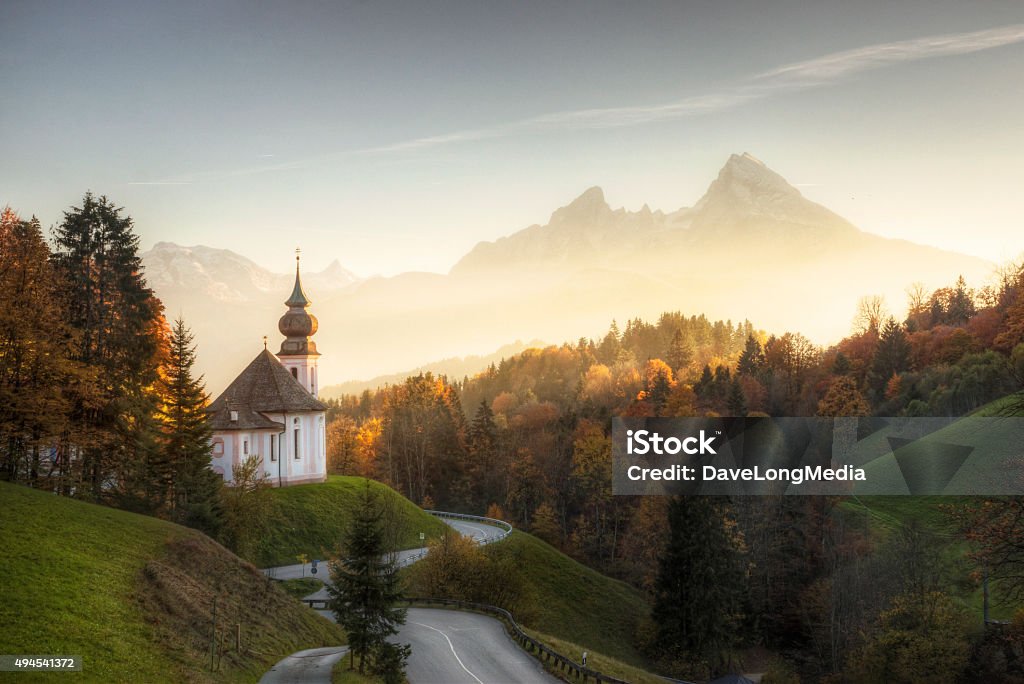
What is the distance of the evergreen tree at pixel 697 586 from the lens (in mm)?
49875

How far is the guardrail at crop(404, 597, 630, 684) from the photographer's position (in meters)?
29.7

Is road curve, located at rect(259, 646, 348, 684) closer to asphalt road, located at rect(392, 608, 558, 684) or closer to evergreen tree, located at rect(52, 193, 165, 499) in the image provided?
asphalt road, located at rect(392, 608, 558, 684)

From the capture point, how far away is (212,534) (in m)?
37.8

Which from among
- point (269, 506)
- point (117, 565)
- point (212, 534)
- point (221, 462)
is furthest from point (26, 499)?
point (221, 462)

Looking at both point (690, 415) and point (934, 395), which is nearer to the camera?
point (934, 395)

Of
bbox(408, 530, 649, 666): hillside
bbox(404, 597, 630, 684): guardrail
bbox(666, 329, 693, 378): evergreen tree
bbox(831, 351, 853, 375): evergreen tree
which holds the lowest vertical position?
bbox(408, 530, 649, 666): hillside

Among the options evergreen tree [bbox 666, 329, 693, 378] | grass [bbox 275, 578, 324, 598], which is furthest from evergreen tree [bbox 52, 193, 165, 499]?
evergreen tree [bbox 666, 329, 693, 378]

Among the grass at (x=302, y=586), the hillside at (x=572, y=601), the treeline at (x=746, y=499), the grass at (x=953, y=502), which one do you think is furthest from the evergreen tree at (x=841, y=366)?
the grass at (x=302, y=586)

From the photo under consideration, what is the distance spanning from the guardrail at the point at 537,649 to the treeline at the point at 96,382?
13.0 m

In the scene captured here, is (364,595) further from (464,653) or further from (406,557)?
(406,557)

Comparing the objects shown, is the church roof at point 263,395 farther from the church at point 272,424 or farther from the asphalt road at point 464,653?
the asphalt road at point 464,653

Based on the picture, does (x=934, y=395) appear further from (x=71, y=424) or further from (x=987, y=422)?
(x=71, y=424)

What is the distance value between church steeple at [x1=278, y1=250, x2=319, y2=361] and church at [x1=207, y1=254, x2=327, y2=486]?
0.57 feet

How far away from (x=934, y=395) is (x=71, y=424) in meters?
58.1
